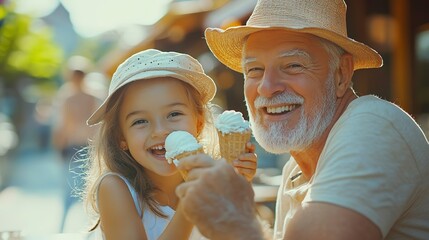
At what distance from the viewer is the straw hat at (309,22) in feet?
8.15

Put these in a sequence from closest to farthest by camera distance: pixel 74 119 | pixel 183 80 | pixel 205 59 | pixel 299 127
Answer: pixel 299 127, pixel 183 80, pixel 74 119, pixel 205 59

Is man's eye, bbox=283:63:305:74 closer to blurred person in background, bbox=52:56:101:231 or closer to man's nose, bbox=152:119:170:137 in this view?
man's nose, bbox=152:119:170:137

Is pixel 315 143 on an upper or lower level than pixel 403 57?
upper

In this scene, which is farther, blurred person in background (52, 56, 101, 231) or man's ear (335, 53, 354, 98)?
blurred person in background (52, 56, 101, 231)

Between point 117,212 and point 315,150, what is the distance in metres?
0.82

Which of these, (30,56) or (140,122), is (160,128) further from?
(30,56)

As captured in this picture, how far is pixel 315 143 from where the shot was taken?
2.52 metres

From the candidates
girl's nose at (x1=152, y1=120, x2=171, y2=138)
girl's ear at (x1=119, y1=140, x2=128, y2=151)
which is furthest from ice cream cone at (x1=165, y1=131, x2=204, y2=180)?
girl's ear at (x1=119, y1=140, x2=128, y2=151)

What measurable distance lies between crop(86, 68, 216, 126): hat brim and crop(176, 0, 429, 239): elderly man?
0.64 feet

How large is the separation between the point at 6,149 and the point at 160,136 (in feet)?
40.1

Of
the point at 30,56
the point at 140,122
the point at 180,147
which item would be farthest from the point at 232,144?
the point at 30,56

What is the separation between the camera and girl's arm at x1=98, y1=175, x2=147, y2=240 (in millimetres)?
2473

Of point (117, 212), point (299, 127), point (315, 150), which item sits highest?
point (299, 127)

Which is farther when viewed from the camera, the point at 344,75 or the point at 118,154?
the point at 118,154
